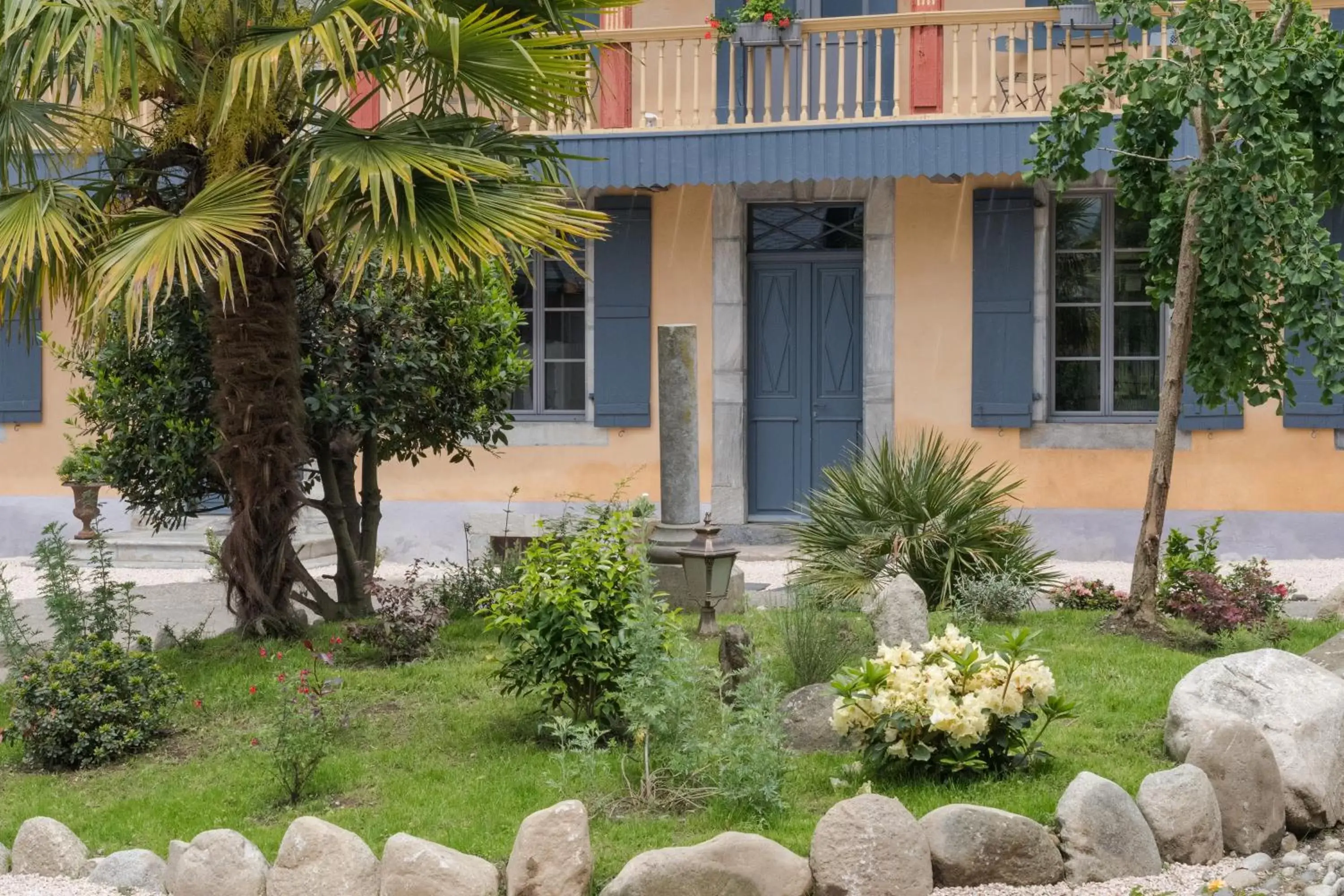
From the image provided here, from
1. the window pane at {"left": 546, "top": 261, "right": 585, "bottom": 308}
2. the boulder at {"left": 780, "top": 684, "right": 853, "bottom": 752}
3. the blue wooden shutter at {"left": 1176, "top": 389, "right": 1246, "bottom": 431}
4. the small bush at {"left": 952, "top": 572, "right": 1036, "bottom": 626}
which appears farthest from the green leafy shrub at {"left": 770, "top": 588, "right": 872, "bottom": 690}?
the window pane at {"left": 546, "top": 261, "right": 585, "bottom": 308}

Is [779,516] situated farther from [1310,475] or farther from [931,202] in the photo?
[1310,475]

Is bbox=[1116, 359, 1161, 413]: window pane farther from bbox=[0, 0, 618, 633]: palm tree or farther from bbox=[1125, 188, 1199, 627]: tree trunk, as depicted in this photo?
bbox=[0, 0, 618, 633]: palm tree

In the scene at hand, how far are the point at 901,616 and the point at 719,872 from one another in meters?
2.62

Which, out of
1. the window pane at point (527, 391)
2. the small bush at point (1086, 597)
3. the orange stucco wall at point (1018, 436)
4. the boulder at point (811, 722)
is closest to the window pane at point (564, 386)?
the window pane at point (527, 391)

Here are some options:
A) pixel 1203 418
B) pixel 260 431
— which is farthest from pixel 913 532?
pixel 260 431

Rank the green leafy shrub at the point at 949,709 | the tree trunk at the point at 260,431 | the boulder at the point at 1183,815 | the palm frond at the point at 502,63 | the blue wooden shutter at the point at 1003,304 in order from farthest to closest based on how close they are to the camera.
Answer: the blue wooden shutter at the point at 1003,304 < the tree trunk at the point at 260,431 < the palm frond at the point at 502,63 < the green leafy shrub at the point at 949,709 < the boulder at the point at 1183,815

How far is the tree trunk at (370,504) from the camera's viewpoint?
948 cm

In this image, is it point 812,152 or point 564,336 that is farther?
point 564,336

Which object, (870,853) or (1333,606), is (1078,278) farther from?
(870,853)

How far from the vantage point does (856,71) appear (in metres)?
13.1

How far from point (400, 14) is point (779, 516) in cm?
686

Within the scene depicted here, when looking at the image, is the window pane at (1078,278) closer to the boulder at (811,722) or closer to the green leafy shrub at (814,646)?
the green leafy shrub at (814,646)

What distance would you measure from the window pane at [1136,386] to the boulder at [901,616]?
19.8 feet

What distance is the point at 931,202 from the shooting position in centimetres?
1283
